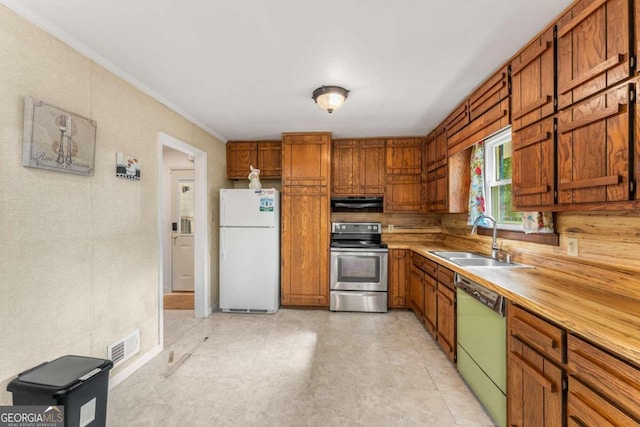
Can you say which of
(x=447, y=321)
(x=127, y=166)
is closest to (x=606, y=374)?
(x=447, y=321)

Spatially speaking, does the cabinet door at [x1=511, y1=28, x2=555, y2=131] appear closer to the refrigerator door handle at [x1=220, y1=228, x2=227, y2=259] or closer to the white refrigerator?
the white refrigerator

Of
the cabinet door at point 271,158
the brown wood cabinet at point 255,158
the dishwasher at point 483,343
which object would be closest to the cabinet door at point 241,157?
the brown wood cabinet at point 255,158

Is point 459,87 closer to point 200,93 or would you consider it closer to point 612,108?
point 612,108

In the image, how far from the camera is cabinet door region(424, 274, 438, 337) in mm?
2742

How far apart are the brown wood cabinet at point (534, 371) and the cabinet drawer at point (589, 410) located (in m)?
0.05

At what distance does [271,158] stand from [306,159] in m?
0.63

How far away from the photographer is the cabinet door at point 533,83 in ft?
5.21

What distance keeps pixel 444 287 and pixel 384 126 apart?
6.75ft

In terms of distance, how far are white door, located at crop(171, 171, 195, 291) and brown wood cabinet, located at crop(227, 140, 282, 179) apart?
96 cm

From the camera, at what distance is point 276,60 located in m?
1.98

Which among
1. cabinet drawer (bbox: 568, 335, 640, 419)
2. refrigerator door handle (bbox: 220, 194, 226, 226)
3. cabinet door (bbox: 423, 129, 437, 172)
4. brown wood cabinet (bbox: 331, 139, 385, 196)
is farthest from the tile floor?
cabinet door (bbox: 423, 129, 437, 172)

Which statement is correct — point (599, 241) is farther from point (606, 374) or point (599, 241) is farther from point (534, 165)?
point (606, 374)

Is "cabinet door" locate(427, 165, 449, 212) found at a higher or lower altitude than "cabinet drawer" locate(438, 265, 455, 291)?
higher

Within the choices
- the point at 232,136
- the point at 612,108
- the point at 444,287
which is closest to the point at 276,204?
the point at 232,136
